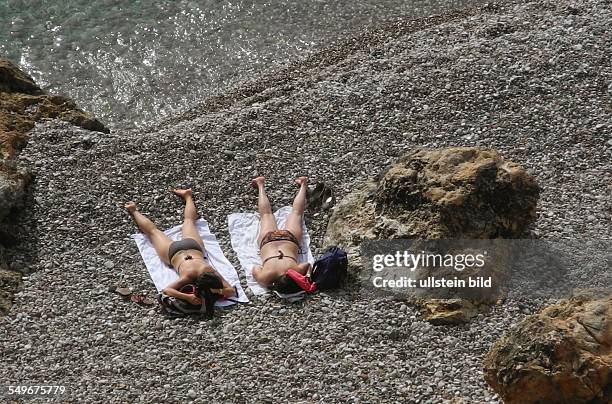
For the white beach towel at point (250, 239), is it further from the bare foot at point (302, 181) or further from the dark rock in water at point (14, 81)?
the dark rock in water at point (14, 81)

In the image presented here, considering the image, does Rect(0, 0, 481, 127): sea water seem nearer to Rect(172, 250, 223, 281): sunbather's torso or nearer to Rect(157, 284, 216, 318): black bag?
Rect(172, 250, 223, 281): sunbather's torso

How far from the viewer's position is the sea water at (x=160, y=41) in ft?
59.0

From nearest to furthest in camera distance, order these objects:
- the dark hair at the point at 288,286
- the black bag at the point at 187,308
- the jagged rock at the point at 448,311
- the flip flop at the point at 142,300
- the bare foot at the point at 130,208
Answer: the jagged rock at the point at 448,311
the black bag at the point at 187,308
the dark hair at the point at 288,286
the flip flop at the point at 142,300
the bare foot at the point at 130,208

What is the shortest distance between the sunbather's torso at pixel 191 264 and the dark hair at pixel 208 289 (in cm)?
27

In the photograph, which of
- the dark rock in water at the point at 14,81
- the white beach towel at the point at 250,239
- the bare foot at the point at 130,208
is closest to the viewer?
the white beach towel at the point at 250,239

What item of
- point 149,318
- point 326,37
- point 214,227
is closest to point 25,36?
point 326,37

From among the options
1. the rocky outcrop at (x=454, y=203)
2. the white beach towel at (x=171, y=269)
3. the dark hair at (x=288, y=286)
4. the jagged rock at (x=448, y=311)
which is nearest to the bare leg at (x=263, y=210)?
the white beach towel at (x=171, y=269)

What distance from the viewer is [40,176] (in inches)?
535

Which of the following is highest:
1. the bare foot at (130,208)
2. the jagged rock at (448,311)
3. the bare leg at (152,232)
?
the bare foot at (130,208)

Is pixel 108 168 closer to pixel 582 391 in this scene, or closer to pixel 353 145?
pixel 353 145

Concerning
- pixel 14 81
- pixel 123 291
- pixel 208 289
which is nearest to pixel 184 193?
pixel 123 291

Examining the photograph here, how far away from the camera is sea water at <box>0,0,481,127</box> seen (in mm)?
17969

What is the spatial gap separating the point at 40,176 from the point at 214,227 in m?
2.90

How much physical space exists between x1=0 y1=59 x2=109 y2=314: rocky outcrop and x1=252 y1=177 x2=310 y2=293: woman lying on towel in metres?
3.46
